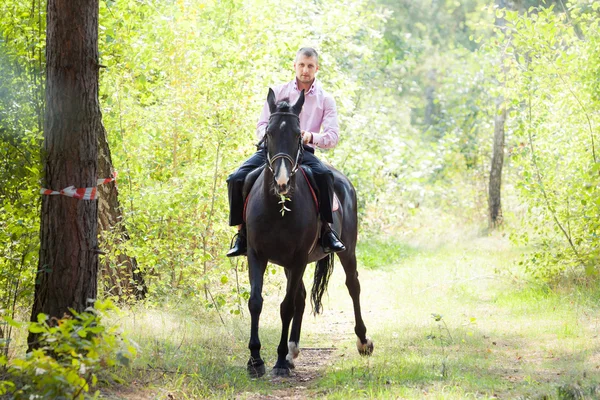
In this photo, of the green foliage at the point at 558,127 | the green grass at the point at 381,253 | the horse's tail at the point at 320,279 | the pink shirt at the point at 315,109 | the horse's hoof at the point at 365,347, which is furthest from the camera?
the green grass at the point at 381,253

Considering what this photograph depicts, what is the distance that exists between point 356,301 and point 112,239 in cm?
307

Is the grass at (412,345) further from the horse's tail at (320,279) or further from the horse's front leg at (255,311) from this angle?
the horse's tail at (320,279)

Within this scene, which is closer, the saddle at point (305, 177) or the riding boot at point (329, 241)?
the saddle at point (305, 177)

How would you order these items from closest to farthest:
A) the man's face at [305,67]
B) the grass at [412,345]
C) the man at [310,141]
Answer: the grass at [412,345] → the man at [310,141] → the man's face at [305,67]

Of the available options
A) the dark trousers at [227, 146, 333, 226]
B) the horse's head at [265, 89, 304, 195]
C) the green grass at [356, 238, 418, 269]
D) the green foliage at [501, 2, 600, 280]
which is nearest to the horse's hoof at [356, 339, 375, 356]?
the dark trousers at [227, 146, 333, 226]

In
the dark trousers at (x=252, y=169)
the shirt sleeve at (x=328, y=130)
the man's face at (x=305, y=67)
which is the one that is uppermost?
the man's face at (x=305, y=67)

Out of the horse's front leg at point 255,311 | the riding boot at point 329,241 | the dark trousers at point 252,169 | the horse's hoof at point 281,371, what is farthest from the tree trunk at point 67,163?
the riding boot at point 329,241

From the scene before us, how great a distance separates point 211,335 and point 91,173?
3.34m

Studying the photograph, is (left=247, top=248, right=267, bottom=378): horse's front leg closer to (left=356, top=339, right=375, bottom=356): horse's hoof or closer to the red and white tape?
(left=356, top=339, right=375, bottom=356): horse's hoof

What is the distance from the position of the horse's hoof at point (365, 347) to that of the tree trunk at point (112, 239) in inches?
113

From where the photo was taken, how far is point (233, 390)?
6.21m

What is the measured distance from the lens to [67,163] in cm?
568

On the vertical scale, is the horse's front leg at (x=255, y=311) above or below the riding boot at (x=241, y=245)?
below

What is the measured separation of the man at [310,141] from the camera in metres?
8.01
